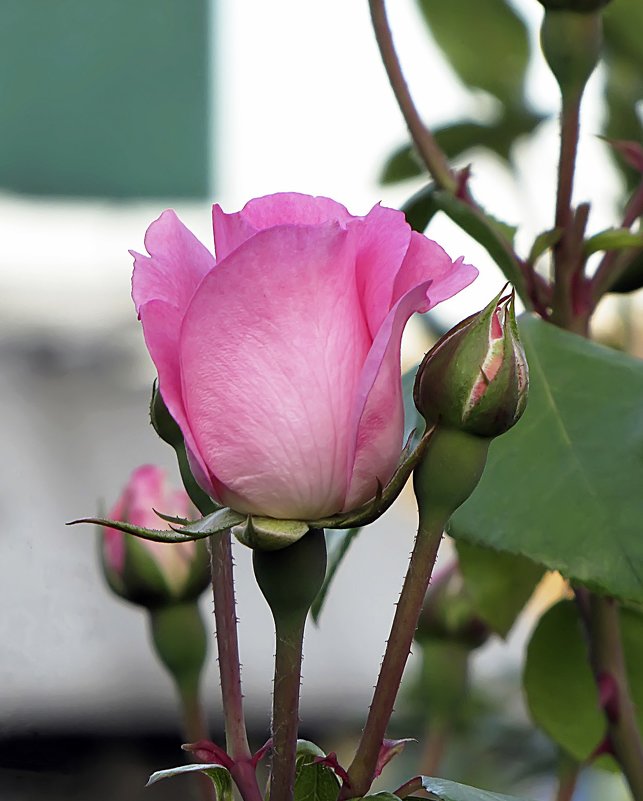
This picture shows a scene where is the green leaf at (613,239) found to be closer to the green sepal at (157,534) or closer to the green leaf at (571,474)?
the green leaf at (571,474)

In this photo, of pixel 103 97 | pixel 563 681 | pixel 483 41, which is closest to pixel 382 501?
pixel 563 681

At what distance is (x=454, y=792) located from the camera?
0.84 ft

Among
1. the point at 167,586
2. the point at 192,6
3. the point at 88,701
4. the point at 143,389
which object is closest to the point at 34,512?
the point at 88,701

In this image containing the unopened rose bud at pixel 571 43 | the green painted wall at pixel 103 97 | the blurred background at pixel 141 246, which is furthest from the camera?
the green painted wall at pixel 103 97

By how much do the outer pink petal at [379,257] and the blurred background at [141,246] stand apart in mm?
50

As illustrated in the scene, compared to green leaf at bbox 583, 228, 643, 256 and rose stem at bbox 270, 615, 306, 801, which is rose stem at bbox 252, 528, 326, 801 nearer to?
rose stem at bbox 270, 615, 306, 801

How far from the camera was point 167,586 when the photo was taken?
46 centimetres

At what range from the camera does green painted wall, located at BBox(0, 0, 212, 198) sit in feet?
6.21

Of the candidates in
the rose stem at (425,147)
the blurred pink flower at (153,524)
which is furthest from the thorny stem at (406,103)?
the blurred pink flower at (153,524)

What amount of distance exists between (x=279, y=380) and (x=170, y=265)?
0.04 metres

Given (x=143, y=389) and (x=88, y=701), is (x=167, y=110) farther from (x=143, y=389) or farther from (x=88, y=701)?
(x=88, y=701)

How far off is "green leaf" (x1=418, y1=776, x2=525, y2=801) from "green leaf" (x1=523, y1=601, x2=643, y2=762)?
→ 0.91 feet

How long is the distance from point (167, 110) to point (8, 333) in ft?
1.65

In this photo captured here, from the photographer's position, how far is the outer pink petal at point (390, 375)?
0.24m
